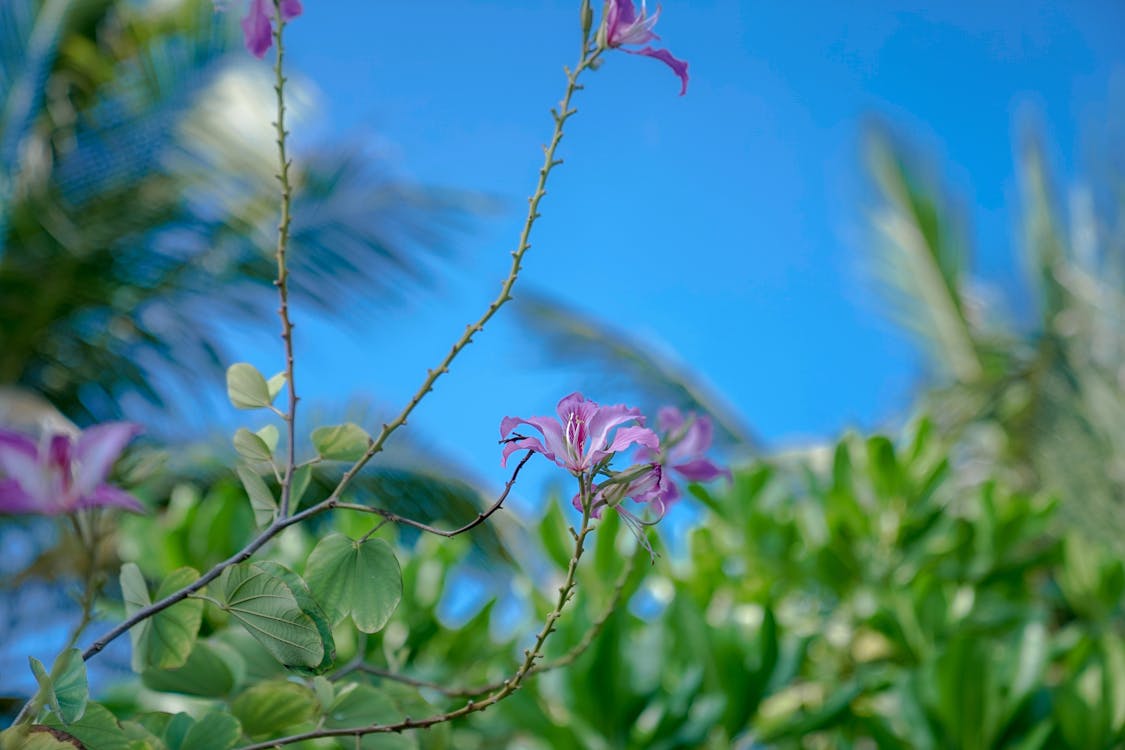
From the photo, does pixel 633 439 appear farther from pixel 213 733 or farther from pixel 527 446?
pixel 213 733

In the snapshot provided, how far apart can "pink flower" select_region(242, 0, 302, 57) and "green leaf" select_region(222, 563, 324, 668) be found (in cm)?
27

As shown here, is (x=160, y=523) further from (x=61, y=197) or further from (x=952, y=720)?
(x=61, y=197)

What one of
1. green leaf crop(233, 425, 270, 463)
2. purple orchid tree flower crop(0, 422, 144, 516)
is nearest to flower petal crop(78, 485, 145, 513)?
purple orchid tree flower crop(0, 422, 144, 516)

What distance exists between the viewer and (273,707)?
0.49 metres

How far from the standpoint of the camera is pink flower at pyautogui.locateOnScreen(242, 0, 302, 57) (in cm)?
50

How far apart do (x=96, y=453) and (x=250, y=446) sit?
0.42ft

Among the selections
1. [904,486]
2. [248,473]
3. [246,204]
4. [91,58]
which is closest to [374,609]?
[248,473]

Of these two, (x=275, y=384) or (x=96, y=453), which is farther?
(x=275, y=384)

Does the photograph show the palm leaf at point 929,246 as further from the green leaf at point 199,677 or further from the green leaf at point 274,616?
the green leaf at point 274,616

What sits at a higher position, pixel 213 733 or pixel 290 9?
pixel 290 9

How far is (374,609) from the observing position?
16.3 inches

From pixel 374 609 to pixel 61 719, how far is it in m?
0.12

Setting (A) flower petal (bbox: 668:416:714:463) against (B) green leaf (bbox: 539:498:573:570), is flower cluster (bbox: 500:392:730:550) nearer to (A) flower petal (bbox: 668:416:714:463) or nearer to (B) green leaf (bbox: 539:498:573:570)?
(A) flower petal (bbox: 668:416:714:463)

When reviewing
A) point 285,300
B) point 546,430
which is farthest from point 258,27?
point 546,430
